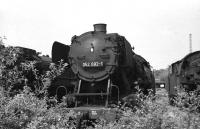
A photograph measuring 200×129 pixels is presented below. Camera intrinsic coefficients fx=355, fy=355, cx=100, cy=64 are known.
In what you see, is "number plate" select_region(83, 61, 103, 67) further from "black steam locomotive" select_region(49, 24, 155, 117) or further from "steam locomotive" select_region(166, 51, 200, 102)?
"steam locomotive" select_region(166, 51, 200, 102)

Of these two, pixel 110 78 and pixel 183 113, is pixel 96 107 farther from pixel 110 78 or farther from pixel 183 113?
pixel 183 113

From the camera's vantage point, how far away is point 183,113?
18.9ft

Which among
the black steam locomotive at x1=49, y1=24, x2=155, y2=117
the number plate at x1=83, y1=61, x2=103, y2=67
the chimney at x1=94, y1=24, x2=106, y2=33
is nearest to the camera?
the black steam locomotive at x1=49, y1=24, x2=155, y2=117

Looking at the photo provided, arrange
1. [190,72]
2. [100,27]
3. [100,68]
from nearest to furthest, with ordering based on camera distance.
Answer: [100,68], [100,27], [190,72]

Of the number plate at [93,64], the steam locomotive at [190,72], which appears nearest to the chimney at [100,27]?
the number plate at [93,64]

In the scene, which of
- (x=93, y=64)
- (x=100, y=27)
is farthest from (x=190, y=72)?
(x=93, y=64)

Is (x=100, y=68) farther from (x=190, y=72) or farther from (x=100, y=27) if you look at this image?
(x=190, y=72)

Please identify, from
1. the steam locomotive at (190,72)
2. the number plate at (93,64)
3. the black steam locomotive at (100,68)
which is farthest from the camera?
the steam locomotive at (190,72)

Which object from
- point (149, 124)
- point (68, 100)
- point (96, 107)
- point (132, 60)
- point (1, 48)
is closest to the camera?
point (149, 124)

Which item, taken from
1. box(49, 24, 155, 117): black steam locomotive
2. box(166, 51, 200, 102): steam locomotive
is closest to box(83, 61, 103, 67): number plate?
box(49, 24, 155, 117): black steam locomotive

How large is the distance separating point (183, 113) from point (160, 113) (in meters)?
0.58

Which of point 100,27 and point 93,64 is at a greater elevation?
point 100,27

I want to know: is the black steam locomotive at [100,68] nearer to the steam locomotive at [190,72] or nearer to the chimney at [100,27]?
the chimney at [100,27]

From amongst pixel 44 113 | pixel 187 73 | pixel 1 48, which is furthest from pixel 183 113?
pixel 187 73
